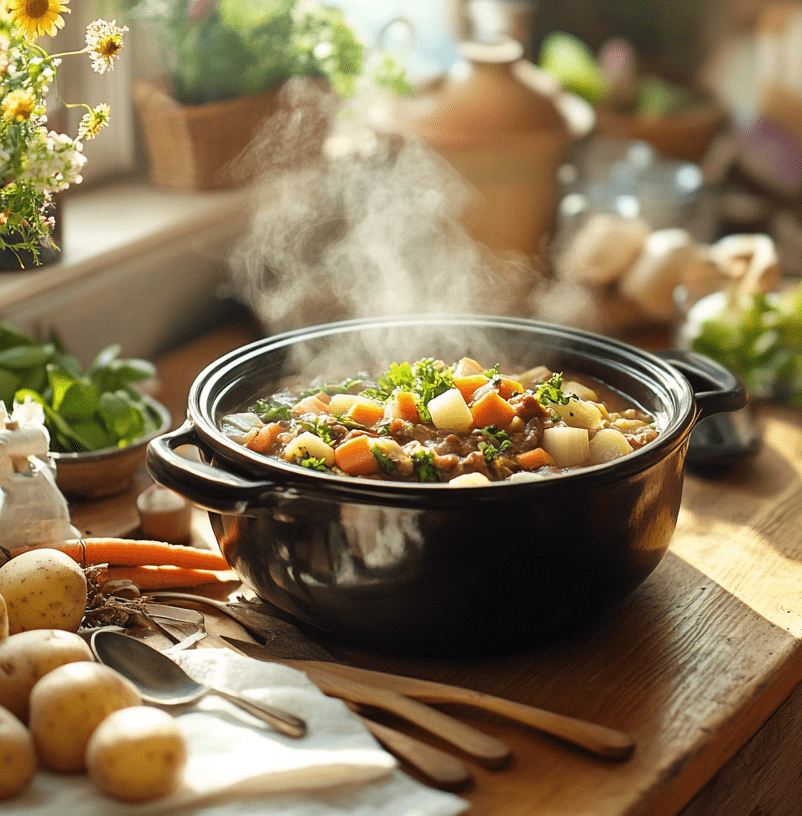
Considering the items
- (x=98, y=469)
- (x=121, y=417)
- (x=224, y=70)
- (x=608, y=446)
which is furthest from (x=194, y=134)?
(x=608, y=446)

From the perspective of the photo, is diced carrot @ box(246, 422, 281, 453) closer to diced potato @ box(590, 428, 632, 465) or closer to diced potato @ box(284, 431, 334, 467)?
diced potato @ box(284, 431, 334, 467)

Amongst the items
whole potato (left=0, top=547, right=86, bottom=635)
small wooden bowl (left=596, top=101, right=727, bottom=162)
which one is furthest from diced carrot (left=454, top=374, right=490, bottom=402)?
small wooden bowl (left=596, top=101, right=727, bottom=162)

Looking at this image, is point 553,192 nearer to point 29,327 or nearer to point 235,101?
point 235,101

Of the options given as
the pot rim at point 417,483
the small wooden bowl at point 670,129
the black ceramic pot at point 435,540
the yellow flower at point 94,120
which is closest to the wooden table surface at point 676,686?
the black ceramic pot at point 435,540

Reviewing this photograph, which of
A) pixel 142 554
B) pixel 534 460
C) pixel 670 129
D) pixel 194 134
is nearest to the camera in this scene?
pixel 534 460

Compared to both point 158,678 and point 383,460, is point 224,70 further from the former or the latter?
point 158,678

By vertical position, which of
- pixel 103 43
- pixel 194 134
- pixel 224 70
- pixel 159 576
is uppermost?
pixel 103 43

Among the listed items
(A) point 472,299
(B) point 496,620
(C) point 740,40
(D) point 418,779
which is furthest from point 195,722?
(C) point 740,40

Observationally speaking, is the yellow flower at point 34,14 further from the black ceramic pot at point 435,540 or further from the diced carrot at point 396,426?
the diced carrot at point 396,426
